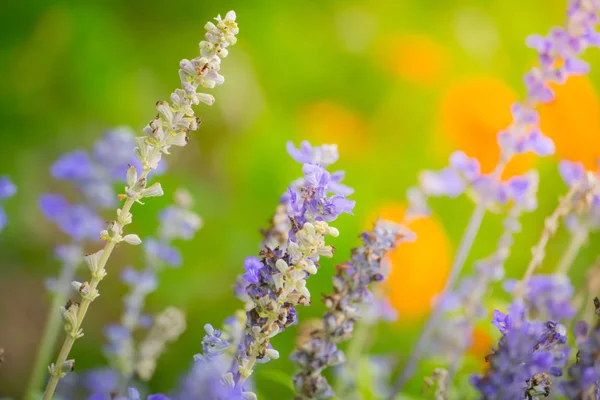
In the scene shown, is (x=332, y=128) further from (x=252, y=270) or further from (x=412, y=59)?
(x=252, y=270)

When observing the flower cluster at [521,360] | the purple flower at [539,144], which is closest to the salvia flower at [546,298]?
the purple flower at [539,144]

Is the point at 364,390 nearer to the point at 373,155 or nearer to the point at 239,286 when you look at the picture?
the point at 239,286

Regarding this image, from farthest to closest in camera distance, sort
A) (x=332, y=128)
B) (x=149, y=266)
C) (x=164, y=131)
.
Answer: (x=332, y=128)
(x=149, y=266)
(x=164, y=131)

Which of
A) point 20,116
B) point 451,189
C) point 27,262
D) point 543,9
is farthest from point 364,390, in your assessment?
point 543,9

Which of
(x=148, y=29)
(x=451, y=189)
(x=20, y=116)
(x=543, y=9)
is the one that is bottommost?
(x=451, y=189)

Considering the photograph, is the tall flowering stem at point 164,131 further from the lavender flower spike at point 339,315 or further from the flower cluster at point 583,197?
the flower cluster at point 583,197

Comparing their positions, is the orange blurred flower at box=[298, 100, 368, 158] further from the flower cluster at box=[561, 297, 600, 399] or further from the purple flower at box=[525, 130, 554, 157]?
the flower cluster at box=[561, 297, 600, 399]

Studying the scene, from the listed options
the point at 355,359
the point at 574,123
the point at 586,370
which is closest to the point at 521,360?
the point at 586,370
